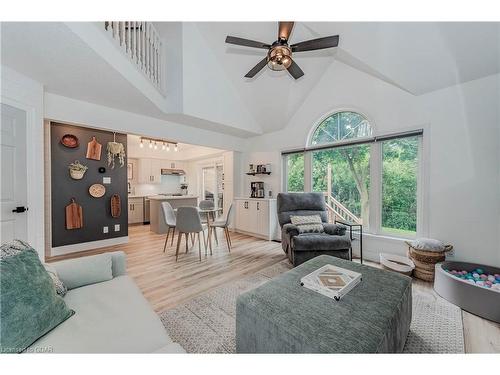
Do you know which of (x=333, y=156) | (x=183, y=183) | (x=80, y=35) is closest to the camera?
(x=80, y=35)

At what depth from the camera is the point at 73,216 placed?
339cm

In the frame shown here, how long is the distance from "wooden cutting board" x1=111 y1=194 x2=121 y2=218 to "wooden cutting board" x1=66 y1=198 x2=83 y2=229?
47 cm

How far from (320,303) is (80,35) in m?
2.71

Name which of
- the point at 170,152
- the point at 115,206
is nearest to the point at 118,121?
the point at 115,206

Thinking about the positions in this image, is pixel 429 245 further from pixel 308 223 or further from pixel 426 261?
pixel 308 223

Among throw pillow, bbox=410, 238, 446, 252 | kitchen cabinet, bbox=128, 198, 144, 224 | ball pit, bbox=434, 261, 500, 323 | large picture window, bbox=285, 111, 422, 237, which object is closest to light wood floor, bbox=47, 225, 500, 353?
ball pit, bbox=434, 261, 500, 323

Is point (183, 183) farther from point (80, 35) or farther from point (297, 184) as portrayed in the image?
point (80, 35)

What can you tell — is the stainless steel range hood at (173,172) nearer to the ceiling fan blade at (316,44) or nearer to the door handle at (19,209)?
the door handle at (19,209)

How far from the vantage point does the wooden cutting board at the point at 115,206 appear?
3.82 meters

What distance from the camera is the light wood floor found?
A: 1.61 meters

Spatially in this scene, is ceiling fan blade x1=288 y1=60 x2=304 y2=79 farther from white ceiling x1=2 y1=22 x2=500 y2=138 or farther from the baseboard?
the baseboard

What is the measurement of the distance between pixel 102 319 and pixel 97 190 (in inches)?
133
